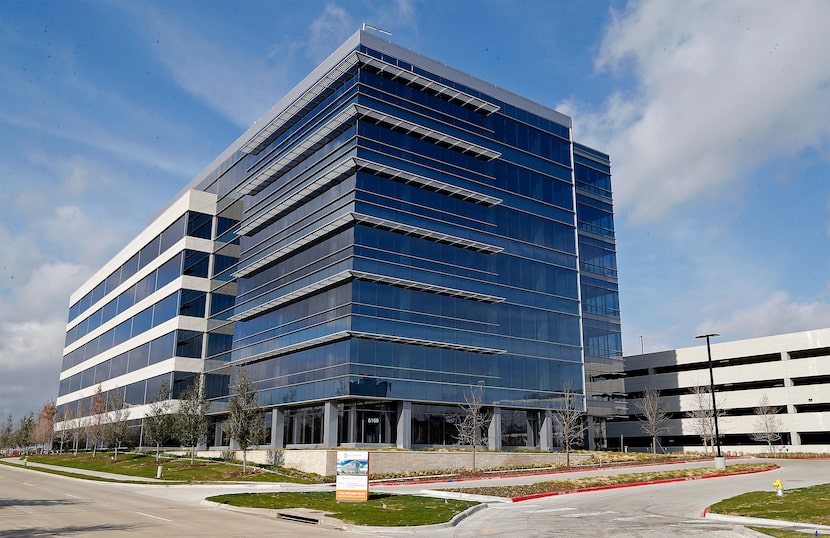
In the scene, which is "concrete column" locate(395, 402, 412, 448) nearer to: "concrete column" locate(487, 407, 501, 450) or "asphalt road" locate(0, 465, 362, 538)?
"concrete column" locate(487, 407, 501, 450)

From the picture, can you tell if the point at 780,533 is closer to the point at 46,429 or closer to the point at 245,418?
the point at 245,418

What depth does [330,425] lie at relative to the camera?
171ft

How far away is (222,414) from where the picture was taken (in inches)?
2726

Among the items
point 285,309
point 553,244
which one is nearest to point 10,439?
point 285,309

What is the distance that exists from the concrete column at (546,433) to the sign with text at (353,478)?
118ft

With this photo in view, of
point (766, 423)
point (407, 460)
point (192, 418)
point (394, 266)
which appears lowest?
point (407, 460)

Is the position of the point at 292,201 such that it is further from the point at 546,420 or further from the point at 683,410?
the point at 683,410

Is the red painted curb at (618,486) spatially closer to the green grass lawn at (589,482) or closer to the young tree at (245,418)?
the green grass lawn at (589,482)

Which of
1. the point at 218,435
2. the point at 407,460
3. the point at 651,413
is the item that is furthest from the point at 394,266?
the point at 651,413

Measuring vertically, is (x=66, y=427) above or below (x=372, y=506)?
above

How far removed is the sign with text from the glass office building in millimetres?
20681

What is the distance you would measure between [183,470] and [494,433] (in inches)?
966

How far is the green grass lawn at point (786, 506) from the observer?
22344 millimetres

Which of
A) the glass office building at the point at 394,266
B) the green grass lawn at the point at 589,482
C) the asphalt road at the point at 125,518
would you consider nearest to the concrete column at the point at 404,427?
the glass office building at the point at 394,266
